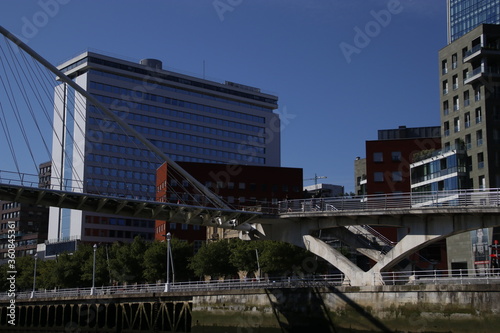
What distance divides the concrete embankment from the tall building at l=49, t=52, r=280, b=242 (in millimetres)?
81426

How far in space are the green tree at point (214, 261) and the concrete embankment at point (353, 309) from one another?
68.8 feet

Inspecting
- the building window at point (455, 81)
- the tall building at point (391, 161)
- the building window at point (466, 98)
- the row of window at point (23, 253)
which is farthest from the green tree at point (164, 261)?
the row of window at point (23, 253)

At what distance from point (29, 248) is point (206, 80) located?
53731 millimetres

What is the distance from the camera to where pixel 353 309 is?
48312mm

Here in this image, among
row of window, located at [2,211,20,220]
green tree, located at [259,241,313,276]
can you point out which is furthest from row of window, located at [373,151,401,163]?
row of window, located at [2,211,20,220]

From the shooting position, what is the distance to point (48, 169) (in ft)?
611

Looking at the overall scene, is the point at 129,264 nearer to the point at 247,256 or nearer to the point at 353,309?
the point at 247,256

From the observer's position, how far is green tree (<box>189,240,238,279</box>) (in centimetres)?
7981

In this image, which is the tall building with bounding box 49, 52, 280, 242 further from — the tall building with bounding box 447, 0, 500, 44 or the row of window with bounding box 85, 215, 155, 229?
the tall building with bounding box 447, 0, 500, 44

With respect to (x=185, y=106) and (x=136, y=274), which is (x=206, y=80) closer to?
(x=185, y=106)

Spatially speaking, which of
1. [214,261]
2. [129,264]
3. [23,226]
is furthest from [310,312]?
[23,226]

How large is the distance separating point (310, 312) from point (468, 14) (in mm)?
121322

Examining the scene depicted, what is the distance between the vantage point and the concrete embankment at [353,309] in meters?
42.0

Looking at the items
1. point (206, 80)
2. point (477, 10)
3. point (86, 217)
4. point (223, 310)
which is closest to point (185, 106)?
point (206, 80)
